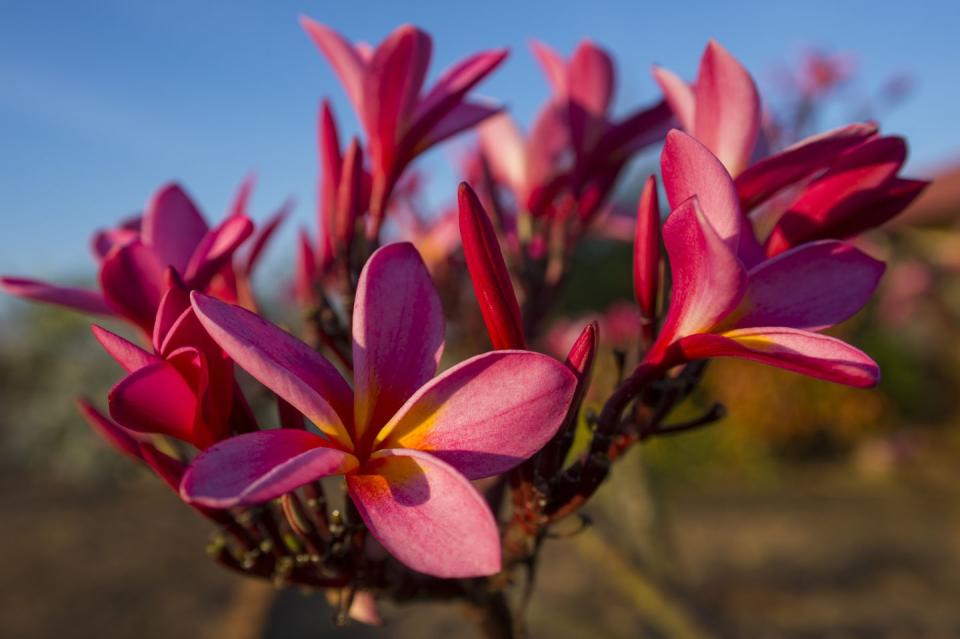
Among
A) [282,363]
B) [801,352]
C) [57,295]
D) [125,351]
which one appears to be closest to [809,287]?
[801,352]

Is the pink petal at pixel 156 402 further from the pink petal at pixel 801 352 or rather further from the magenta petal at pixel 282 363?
the pink petal at pixel 801 352

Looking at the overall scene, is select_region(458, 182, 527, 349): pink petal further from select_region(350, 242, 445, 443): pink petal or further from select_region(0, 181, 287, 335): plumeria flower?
select_region(0, 181, 287, 335): plumeria flower

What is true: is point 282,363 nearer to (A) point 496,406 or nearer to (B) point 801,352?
(A) point 496,406

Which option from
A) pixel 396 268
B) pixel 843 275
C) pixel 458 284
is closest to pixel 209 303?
pixel 396 268

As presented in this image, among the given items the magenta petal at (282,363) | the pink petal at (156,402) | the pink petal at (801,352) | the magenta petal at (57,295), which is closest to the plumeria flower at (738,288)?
the pink petal at (801,352)

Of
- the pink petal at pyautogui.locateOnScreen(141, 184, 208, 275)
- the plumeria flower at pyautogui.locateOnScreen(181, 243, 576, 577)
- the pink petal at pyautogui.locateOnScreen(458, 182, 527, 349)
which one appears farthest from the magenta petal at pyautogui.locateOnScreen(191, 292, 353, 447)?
the pink petal at pyautogui.locateOnScreen(141, 184, 208, 275)
